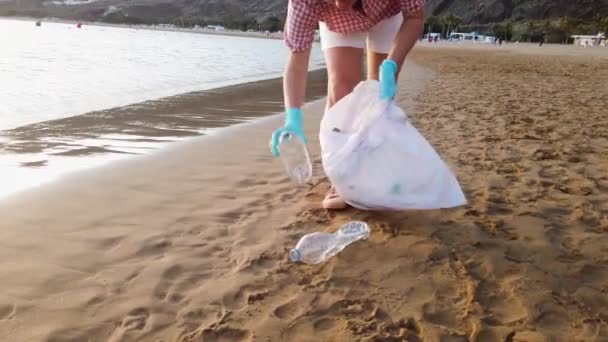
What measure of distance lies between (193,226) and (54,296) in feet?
2.55

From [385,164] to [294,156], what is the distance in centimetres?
61

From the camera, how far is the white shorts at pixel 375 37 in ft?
8.96

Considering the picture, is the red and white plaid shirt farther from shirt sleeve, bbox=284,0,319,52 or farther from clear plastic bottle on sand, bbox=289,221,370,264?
clear plastic bottle on sand, bbox=289,221,370,264

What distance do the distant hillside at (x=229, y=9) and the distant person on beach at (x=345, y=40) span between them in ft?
311

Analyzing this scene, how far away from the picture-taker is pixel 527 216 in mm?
2559

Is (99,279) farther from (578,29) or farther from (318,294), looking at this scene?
(578,29)

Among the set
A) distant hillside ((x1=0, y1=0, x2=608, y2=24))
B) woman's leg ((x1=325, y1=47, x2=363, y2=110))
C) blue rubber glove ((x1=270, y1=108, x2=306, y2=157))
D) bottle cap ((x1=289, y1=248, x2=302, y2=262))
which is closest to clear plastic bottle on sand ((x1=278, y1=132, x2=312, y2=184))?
blue rubber glove ((x1=270, y1=108, x2=306, y2=157))

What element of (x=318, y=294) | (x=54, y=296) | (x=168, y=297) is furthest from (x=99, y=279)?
(x=318, y=294)

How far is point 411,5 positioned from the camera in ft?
8.17

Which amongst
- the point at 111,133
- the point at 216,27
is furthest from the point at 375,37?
the point at 216,27

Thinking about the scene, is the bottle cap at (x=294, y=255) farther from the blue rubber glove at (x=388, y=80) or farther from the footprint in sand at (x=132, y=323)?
the blue rubber glove at (x=388, y=80)

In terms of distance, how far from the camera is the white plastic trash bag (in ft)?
7.52

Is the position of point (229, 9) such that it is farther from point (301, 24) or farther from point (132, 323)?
point (132, 323)

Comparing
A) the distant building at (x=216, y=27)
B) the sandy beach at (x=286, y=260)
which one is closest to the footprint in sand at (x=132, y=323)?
the sandy beach at (x=286, y=260)
